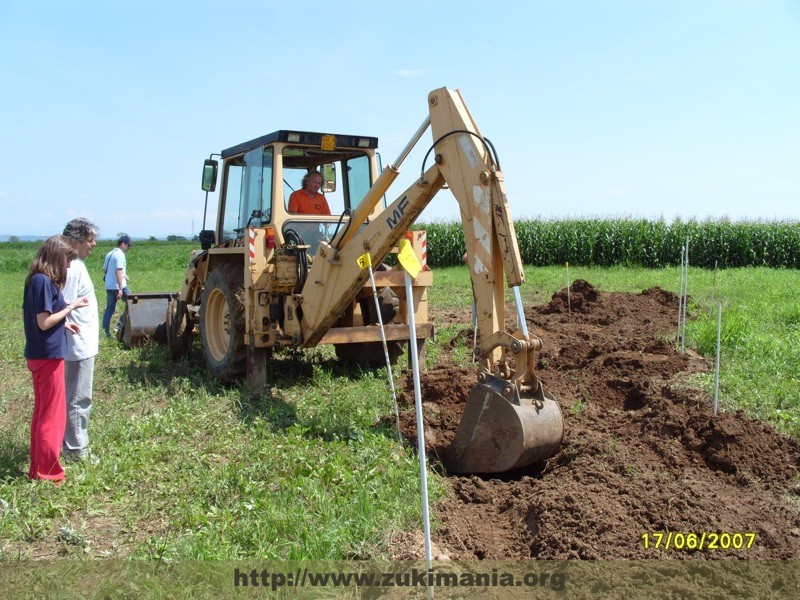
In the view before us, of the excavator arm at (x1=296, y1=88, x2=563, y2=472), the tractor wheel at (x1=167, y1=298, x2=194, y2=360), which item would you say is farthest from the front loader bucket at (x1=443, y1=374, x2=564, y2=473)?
the tractor wheel at (x1=167, y1=298, x2=194, y2=360)

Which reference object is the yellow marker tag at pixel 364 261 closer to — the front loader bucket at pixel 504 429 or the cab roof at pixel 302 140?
the front loader bucket at pixel 504 429

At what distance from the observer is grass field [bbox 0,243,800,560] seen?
12.8 ft

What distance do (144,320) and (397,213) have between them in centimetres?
583

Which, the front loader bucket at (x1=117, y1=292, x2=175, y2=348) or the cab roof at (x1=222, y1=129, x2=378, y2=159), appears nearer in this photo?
the cab roof at (x1=222, y1=129, x2=378, y2=159)

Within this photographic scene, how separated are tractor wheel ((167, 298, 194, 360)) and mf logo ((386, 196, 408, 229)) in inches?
163

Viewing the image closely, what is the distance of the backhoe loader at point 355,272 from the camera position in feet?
15.6

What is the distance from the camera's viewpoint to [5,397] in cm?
723

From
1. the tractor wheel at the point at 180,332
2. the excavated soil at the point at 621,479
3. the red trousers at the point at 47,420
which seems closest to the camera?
the excavated soil at the point at 621,479

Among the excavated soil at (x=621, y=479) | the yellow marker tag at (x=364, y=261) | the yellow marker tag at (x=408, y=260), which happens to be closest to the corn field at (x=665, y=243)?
the excavated soil at (x=621, y=479)

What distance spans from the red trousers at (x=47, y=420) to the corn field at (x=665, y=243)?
22.0m

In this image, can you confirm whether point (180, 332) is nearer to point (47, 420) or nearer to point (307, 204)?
point (307, 204)

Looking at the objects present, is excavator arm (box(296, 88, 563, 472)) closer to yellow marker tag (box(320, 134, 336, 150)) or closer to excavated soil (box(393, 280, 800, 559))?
excavated soil (box(393, 280, 800, 559))

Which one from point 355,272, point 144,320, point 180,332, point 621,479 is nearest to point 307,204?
point 355,272
